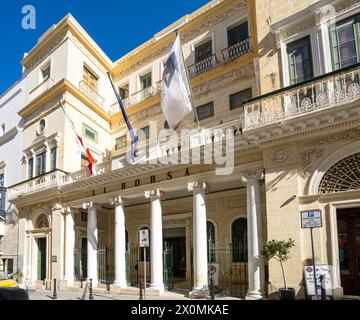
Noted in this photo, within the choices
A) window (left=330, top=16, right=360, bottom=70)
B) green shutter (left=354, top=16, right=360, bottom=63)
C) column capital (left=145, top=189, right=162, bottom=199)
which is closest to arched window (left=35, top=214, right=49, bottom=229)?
column capital (left=145, top=189, right=162, bottom=199)

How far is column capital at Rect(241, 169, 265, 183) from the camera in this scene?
39.9 ft

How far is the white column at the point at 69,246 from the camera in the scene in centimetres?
1803

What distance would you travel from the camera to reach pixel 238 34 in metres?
17.2

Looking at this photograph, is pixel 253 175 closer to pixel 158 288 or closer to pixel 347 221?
pixel 347 221

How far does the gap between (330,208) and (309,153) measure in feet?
5.81

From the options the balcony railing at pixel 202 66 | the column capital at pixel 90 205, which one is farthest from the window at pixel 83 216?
the balcony railing at pixel 202 66

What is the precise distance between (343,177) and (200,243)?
5.57m

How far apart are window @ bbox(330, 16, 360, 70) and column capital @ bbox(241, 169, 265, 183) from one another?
4.13m

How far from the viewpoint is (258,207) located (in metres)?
12.3

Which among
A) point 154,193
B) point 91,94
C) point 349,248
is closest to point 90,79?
point 91,94

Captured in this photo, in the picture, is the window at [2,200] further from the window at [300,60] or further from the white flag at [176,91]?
the window at [300,60]

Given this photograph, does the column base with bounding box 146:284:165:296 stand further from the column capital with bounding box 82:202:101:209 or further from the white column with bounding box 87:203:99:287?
the column capital with bounding box 82:202:101:209

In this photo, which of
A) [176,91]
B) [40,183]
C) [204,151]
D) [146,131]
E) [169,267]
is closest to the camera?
[204,151]

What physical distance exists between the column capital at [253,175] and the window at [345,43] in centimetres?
413
